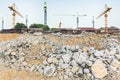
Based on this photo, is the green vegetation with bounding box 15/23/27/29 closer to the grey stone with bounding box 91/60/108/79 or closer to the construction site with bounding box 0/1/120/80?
the construction site with bounding box 0/1/120/80

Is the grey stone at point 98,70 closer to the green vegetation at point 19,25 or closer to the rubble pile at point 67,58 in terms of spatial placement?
the rubble pile at point 67,58

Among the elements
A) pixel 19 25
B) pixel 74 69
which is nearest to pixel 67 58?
pixel 74 69

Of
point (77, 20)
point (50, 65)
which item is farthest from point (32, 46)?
point (77, 20)

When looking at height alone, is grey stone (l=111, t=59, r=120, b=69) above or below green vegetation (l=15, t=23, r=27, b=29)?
below

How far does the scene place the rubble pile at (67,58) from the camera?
2111cm

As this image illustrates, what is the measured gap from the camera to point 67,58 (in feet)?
75.2

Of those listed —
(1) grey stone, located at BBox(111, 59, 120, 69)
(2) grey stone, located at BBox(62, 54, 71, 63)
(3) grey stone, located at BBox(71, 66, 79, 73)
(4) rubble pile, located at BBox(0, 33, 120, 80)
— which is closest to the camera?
(4) rubble pile, located at BBox(0, 33, 120, 80)

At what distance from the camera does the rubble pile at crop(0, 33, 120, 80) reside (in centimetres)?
2111

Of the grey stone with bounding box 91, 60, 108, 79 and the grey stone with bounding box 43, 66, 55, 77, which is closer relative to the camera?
the grey stone with bounding box 91, 60, 108, 79

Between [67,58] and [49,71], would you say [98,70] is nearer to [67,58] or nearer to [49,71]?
[67,58]

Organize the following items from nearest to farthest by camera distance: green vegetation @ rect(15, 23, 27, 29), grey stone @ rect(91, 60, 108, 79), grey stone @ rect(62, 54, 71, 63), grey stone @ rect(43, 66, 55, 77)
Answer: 1. grey stone @ rect(91, 60, 108, 79)
2. grey stone @ rect(43, 66, 55, 77)
3. grey stone @ rect(62, 54, 71, 63)
4. green vegetation @ rect(15, 23, 27, 29)

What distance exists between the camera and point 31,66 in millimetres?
23266

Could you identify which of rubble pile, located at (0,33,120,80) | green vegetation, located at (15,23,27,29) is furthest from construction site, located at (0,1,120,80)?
green vegetation, located at (15,23,27,29)

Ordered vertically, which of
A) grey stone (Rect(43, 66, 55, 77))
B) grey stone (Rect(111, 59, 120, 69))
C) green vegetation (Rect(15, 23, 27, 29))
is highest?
green vegetation (Rect(15, 23, 27, 29))
